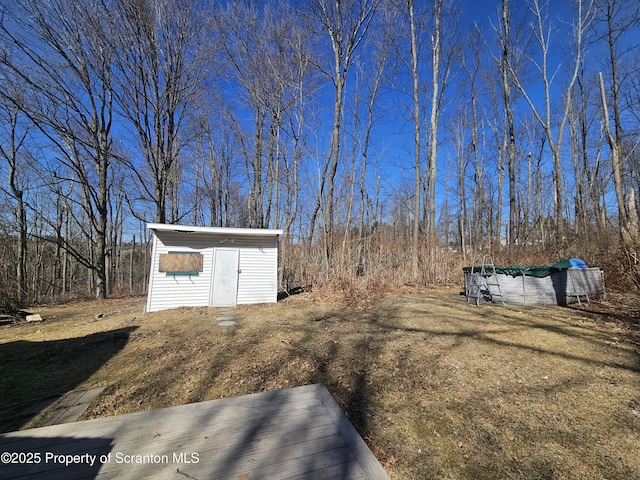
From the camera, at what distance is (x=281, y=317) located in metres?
6.81

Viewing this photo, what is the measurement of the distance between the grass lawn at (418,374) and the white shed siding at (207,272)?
1.46 metres

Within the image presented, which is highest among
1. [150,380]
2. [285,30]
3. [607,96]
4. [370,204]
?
[285,30]

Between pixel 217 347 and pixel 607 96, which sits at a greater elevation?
pixel 607 96

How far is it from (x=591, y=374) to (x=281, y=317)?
18.6 feet

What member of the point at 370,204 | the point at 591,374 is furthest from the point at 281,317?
the point at 370,204

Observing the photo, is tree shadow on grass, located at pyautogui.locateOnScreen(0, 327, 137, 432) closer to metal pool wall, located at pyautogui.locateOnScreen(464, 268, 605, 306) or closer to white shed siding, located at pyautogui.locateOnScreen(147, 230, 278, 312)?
white shed siding, located at pyautogui.locateOnScreen(147, 230, 278, 312)

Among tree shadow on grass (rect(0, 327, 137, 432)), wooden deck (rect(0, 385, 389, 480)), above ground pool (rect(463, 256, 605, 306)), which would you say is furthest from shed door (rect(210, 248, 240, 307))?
above ground pool (rect(463, 256, 605, 306))

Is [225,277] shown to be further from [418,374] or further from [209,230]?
[418,374]

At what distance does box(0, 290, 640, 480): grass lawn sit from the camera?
2186 millimetres

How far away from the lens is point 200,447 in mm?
1877

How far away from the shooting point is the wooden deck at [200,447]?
5.41 ft

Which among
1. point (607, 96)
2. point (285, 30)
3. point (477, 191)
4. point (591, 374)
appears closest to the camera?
point (591, 374)

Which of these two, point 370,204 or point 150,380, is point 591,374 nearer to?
point 150,380

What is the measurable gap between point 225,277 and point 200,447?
23.1ft
